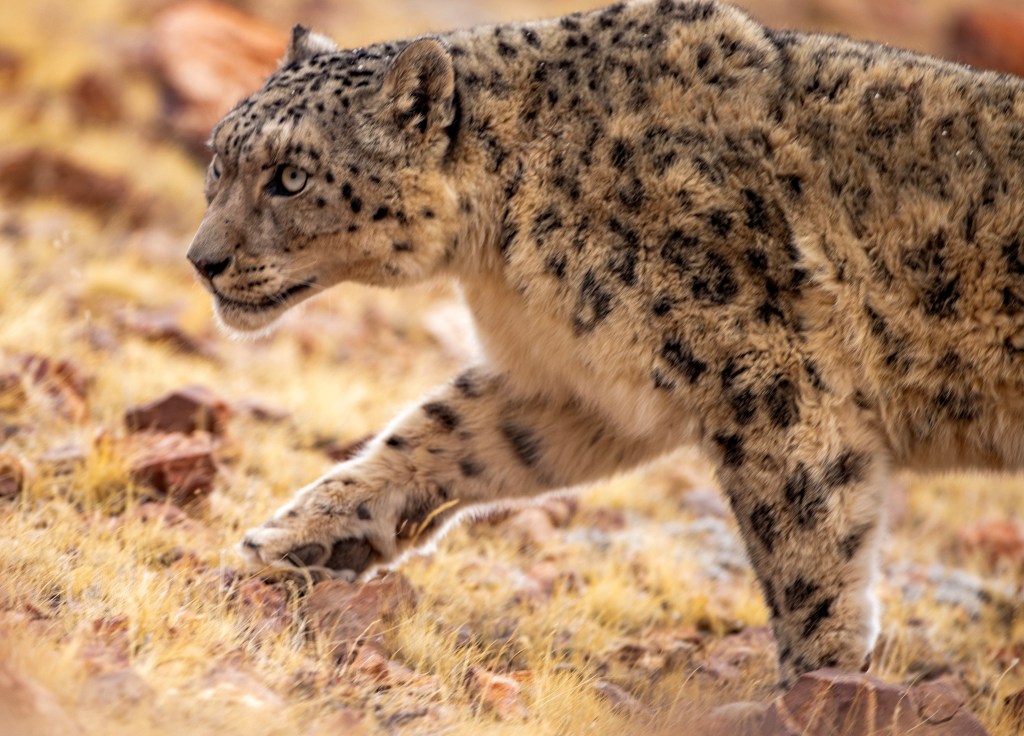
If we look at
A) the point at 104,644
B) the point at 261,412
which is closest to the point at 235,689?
the point at 104,644

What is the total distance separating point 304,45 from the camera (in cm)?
576

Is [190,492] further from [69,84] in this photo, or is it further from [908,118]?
[69,84]

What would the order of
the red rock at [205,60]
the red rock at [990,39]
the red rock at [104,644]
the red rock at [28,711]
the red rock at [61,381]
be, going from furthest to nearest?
the red rock at [990,39] → the red rock at [205,60] → the red rock at [61,381] → the red rock at [104,644] → the red rock at [28,711]

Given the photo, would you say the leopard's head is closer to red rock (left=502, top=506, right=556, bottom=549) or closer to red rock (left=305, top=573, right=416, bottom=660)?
red rock (left=305, top=573, right=416, bottom=660)

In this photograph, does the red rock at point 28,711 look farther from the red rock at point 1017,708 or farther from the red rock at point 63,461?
the red rock at point 1017,708

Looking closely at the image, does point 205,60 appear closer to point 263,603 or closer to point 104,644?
point 263,603

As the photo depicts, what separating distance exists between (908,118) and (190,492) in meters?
3.49

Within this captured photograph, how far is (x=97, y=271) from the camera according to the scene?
9.34m

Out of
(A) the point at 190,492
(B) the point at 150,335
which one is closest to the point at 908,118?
(A) the point at 190,492

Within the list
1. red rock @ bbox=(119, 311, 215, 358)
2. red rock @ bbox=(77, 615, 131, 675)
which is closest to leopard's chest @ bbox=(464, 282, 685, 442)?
red rock @ bbox=(77, 615, 131, 675)

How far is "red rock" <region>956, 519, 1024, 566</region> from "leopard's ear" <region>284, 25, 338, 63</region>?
Result: 5.14 m

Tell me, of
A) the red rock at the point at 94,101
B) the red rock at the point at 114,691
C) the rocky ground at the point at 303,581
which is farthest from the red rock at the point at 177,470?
the red rock at the point at 94,101

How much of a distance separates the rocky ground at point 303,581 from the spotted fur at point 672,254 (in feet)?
1.75

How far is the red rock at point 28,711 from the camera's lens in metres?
3.03
